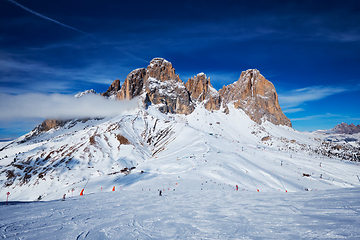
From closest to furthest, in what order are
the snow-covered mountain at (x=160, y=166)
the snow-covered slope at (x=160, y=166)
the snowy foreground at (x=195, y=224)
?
1. the snowy foreground at (x=195, y=224)
2. the snow-covered slope at (x=160, y=166)
3. the snow-covered mountain at (x=160, y=166)

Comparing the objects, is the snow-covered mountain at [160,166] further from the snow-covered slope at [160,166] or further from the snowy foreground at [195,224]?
the snowy foreground at [195,224]

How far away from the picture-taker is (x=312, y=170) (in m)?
61.1

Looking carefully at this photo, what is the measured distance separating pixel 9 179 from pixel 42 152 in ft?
108

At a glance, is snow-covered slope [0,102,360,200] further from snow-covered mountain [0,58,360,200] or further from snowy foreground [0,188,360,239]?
snowy foreground [0,188,360,239]

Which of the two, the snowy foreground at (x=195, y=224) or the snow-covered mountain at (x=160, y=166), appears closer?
the snowy foreground at (x=195, y=224)

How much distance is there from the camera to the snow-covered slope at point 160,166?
44531 millimetres

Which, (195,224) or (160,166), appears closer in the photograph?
(195,224)

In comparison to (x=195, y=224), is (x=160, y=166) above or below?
below

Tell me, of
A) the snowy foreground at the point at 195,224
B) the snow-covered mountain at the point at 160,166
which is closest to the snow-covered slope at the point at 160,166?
the snow-covered mountain at the point at 160,166

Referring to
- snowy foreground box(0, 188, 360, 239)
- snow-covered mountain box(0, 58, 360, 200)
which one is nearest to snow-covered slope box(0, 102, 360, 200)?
snow-covered mountain box(0, 58, 360, 200)

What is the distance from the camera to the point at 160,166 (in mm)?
59156

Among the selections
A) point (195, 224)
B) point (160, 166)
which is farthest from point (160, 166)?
point (195, 224)

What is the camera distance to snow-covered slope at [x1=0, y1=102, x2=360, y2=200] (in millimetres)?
44531

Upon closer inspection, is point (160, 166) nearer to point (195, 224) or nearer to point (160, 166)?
point (160, 166)
